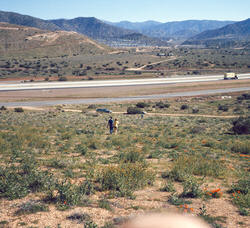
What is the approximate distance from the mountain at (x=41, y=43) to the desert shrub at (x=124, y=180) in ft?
391

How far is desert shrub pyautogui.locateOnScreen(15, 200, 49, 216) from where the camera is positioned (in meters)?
6.21

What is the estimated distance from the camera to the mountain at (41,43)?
121 metres

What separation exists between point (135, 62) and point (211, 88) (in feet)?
176

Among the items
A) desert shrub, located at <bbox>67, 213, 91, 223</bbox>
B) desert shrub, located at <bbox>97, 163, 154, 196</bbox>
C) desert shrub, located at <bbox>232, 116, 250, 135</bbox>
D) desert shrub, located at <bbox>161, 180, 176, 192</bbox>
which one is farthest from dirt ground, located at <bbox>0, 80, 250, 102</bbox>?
desert shrub, located at <bbox>67, 213, 91, 223</bbox>

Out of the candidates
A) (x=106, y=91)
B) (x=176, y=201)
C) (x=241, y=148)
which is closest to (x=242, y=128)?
Answer: (x=241, y=148)

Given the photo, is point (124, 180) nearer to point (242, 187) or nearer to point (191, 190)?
point (191, 190)

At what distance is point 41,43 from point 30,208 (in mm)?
137837

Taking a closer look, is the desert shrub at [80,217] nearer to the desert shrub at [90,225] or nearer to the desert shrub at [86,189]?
the desert shrub at [90,225]

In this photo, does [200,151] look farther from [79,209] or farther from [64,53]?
[64,53]

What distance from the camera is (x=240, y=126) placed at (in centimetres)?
2052

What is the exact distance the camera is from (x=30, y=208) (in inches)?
249

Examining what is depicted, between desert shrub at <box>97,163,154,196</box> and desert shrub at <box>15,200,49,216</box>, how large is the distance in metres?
1.94

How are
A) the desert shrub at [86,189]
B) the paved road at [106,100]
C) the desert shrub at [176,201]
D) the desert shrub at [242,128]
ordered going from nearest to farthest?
the desert shrub at [176,201], the desert shrub at [86,189], the desert shrub at [242,128], the paved road at [106,100]

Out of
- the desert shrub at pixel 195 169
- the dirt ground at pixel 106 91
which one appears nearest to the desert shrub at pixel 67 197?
the desert shrub at pixel 195 169
